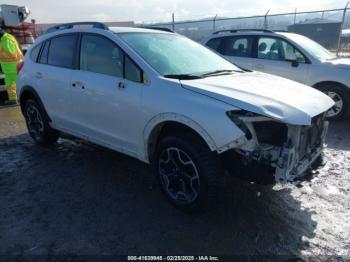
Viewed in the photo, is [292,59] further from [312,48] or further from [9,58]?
[9,58]

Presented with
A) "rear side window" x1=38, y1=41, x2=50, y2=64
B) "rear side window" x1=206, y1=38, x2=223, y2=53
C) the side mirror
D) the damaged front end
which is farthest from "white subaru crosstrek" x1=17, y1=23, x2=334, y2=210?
"rear side window" x1=206, y1=38, x2=223, y2=53

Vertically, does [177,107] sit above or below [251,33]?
below

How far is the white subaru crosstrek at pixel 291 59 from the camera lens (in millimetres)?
6836

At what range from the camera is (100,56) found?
13.8ft

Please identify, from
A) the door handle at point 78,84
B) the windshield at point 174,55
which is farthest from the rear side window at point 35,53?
the windshield at point 174,55

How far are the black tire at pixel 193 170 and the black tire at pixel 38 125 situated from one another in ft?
8.26

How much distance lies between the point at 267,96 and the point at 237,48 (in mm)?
5134

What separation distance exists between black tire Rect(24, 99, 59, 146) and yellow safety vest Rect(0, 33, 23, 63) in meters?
3.79

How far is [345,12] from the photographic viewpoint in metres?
14.1

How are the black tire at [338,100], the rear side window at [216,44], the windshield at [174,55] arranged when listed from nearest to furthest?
the windshield at [174,55] < the black tire at [338,100] < the rear side window at [216,44]

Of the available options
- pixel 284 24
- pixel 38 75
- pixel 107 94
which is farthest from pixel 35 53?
pixel 284 24

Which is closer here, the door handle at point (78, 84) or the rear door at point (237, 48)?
the door handle at point (78, 84)

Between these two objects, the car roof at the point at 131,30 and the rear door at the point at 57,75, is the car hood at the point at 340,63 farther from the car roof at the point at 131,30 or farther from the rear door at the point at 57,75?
the rear door at the point at 57,75

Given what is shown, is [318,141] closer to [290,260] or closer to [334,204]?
[334,204]
